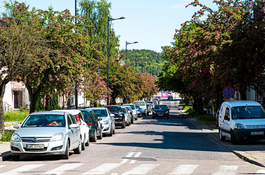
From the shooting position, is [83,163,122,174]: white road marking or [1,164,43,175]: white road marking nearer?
[1,164,43,175]: white road marking

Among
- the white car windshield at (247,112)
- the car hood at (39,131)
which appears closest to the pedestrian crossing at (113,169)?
the car hood at (39,131)

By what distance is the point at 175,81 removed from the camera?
52.7 meters

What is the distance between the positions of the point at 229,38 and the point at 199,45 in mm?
2209

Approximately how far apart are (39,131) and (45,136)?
0.38m

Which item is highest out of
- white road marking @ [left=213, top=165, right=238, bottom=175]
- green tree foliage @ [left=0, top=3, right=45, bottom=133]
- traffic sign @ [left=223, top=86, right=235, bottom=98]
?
green tree foliage @ [left=0, top=3, right=45, bottom=133]

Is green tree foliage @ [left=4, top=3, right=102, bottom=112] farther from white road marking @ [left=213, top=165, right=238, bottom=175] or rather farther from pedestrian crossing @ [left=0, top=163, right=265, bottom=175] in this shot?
white road marking @ [left=213, top=165, right=238, bottom=175]

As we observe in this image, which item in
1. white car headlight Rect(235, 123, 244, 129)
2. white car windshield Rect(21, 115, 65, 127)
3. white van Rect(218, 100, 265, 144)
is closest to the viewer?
white car windshield Rect(21, 115, 65, 127)

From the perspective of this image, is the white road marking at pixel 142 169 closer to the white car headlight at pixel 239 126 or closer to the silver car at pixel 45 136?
the silver car at pixel 45 136

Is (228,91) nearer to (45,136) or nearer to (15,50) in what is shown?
(15,50)

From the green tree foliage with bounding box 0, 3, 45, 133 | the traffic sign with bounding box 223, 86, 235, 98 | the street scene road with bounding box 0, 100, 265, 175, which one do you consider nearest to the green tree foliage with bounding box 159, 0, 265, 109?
the traffic sign with bounding box 223, 86, 235, 98

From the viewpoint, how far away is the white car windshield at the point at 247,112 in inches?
754

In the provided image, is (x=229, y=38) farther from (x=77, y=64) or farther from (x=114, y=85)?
(x=114, y=85)

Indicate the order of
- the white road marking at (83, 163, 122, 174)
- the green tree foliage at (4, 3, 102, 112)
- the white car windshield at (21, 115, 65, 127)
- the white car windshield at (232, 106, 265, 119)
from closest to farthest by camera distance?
1. the white road marking at (83, 163, 122, 174)
2. the white car windshield at (21, 115, 65, 127)
3. the white car windshield at (232, 106, 265, 119)
4. the green tree foliage at (4, 3, 102, 112)

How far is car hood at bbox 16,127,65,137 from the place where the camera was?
42.8ft
